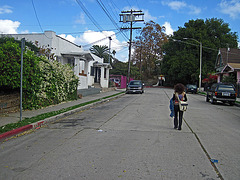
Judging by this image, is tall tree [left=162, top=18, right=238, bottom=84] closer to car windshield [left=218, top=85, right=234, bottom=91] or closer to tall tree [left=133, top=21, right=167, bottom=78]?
tall tree [left=133, top=21, right=167, bottom=78]

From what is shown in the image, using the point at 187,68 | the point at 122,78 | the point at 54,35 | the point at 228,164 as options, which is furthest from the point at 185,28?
the point at 228,164

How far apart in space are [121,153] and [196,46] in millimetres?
48277

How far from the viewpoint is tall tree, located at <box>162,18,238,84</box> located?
159 ft

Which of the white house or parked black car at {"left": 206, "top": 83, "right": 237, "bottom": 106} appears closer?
parked black car at {"left": 206, "top": 83, "right": 237, "bottom": 106}

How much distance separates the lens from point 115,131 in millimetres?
7410

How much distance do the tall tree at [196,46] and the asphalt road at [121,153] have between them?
4245 cm

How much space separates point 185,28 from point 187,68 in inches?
433

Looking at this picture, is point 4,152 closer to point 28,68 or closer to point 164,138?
point 164,138

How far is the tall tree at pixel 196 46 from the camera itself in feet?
159

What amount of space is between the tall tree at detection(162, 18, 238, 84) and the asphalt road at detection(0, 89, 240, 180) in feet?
139

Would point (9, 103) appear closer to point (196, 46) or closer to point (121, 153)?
point (121, 153)

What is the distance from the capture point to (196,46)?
1939 inches

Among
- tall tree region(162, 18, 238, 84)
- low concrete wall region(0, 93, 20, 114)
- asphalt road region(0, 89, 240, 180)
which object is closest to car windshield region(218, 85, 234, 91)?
asphalt road region(0, 89, 240, 180)

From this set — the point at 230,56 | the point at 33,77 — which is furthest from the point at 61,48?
the point at 230,56
